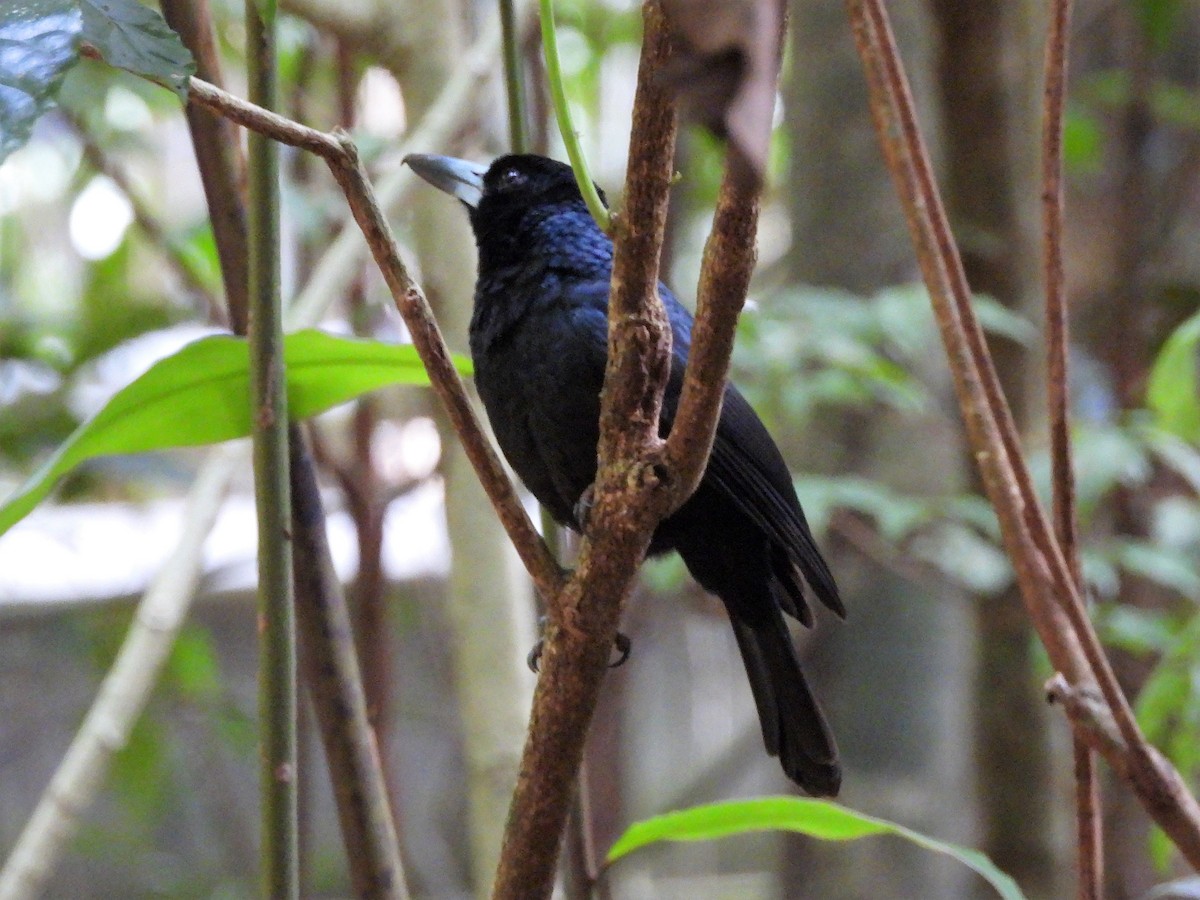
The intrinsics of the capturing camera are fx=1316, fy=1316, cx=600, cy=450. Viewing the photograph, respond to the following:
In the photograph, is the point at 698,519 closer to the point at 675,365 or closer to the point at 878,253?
the point at 675,365

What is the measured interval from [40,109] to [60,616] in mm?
3134

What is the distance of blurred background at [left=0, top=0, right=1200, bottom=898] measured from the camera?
2.13 meters

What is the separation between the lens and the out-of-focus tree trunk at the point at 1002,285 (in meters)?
2.47

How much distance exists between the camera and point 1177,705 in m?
1.81

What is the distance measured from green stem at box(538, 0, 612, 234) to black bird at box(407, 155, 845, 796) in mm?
773

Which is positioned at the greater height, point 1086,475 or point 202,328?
point 202,328

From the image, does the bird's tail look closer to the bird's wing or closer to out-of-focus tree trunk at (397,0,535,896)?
the bird's wing

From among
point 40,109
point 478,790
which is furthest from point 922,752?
point 40,109

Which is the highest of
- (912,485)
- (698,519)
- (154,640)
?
(912,485)

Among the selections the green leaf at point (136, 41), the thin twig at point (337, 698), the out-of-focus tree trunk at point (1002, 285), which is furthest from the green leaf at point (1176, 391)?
the green leaf at point (136, 41)

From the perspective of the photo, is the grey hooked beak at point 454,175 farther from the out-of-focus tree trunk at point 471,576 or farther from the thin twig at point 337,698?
the thin twig at point 337,698

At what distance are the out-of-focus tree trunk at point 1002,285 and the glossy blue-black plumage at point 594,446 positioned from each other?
0.84 meters

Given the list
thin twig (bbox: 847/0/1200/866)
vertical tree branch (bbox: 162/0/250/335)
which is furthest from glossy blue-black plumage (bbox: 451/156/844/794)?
vertical tree branch (bbox: 162/0/250/335)

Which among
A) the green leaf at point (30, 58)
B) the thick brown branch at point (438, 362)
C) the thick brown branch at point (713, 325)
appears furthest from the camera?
the thick brown branch at point (438, 362)
